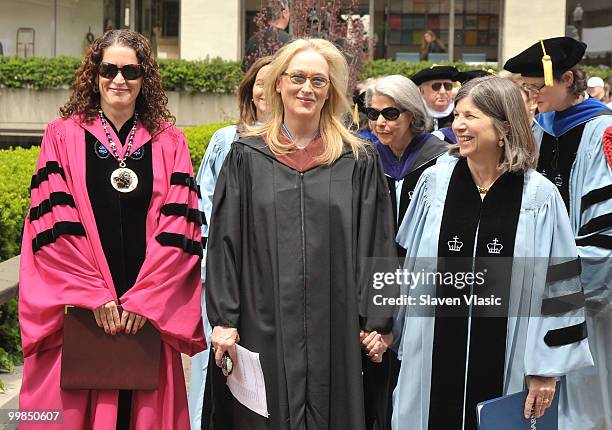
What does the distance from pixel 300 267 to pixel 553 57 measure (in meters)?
2.12

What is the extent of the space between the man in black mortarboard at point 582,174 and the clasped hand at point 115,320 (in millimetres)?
2189

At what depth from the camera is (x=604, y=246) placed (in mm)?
4789

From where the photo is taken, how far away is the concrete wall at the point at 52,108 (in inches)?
736

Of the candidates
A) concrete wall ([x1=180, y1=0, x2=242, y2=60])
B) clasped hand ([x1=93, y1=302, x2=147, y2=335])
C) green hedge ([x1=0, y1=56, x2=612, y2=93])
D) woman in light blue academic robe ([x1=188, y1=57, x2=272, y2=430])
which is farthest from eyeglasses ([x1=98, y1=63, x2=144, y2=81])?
concrete wall ([x1=180, y1=0, x2=242, y2=60])

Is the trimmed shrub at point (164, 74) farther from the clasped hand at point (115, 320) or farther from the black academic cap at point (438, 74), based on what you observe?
the clasped hand at point (115, 320)

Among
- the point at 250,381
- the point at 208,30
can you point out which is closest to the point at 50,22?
the point at 208,30

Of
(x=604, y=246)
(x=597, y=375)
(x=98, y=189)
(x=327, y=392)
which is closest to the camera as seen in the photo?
(x=327, y=392)

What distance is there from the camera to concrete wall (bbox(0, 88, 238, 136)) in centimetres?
1870

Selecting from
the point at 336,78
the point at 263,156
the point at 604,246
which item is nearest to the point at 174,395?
the point at 263,156

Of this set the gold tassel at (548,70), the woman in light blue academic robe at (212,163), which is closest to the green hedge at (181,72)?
the woman in light blue academic robe at (212,163)

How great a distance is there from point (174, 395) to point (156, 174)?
103 cm

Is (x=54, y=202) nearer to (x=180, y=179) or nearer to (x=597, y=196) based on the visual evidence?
(x=180, y=179)

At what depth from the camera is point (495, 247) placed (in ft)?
13.6

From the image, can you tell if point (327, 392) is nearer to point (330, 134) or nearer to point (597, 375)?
point (330, 134)
